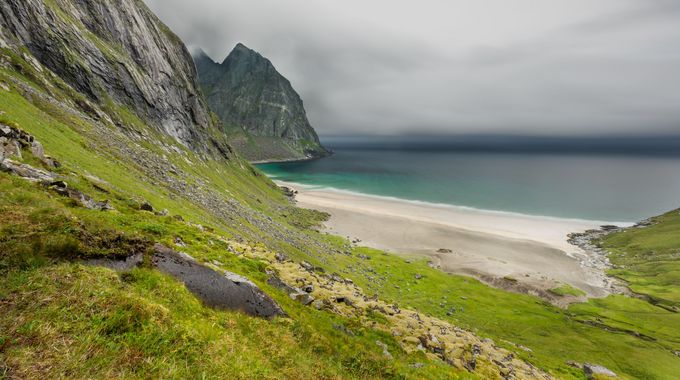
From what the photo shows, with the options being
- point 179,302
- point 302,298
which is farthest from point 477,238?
point 179,302

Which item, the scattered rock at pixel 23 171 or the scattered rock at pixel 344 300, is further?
the scattered rock at pixel 344 300

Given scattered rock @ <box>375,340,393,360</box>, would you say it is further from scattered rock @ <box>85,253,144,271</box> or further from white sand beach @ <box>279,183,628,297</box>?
white sand beach @ <box>279,183,628,297</box>

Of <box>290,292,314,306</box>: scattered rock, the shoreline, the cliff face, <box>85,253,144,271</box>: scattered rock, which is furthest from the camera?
the shoreline

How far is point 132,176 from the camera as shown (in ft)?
154

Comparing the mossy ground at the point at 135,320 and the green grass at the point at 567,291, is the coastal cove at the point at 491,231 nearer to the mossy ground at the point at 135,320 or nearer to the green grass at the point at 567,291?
the green grass at the point at 567,291

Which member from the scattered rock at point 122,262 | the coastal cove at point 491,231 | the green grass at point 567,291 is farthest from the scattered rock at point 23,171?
the green grass at point 567,291

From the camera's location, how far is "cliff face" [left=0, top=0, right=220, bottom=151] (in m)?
68.0

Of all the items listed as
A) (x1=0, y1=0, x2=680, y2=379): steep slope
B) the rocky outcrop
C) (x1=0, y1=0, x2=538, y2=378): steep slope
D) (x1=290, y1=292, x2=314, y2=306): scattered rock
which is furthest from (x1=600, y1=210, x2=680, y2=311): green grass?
the rocky outcrop

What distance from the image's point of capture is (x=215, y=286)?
51.5ft

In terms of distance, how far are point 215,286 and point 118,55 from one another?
109865 millimetres

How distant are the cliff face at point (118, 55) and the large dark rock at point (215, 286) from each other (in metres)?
79.7

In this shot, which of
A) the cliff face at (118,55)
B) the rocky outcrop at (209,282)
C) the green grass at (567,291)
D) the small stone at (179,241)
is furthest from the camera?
the green grass at (567,291)

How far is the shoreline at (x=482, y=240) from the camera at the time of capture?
7988 cm

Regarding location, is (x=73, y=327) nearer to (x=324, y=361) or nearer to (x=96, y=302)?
(x=96, y=302)
